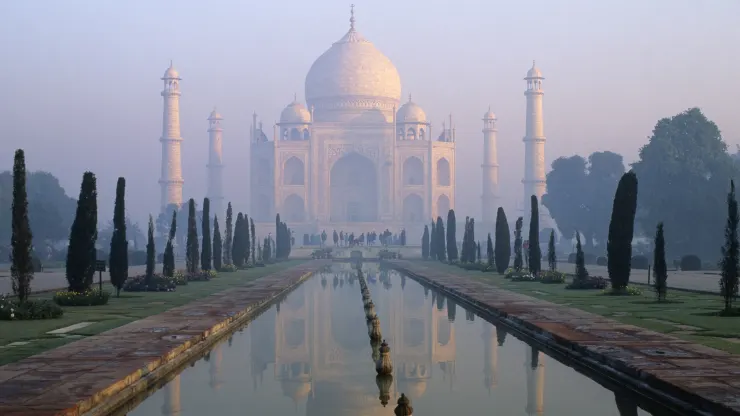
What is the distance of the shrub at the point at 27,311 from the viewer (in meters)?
12.8

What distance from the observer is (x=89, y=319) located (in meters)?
13.0

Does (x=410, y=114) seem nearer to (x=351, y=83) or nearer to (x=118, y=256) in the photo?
(x=351, y=83)

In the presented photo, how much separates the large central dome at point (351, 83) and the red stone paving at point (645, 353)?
54.3 m

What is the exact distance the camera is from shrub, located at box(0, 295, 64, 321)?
12.8m

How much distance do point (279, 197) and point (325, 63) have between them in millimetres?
10092

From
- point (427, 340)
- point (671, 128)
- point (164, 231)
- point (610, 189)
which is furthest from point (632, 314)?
point (164, 231)

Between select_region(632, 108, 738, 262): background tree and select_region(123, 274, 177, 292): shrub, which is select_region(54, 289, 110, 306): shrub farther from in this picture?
select_region(632, 108, 738, 262): background tree

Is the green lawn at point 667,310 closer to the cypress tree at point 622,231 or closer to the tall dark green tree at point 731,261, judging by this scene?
the tall dark green tree at point 731,261

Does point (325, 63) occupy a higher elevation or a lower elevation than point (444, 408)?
higher

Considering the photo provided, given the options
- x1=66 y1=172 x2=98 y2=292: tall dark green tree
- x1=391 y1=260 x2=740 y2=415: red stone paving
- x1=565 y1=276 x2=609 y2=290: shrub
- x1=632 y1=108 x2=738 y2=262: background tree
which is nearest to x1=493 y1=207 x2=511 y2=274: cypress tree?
x1=565 y1=276 x2=609 y2=290: shrub

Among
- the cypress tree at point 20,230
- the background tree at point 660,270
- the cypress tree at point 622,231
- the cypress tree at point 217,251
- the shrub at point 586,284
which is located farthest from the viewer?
the cypress tree at point 217,251

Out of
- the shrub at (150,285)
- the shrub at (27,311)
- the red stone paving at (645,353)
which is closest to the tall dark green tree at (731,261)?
the red stone paving at (645,353)

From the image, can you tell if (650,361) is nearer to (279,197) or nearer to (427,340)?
(427,340)

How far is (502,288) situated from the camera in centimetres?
2075
